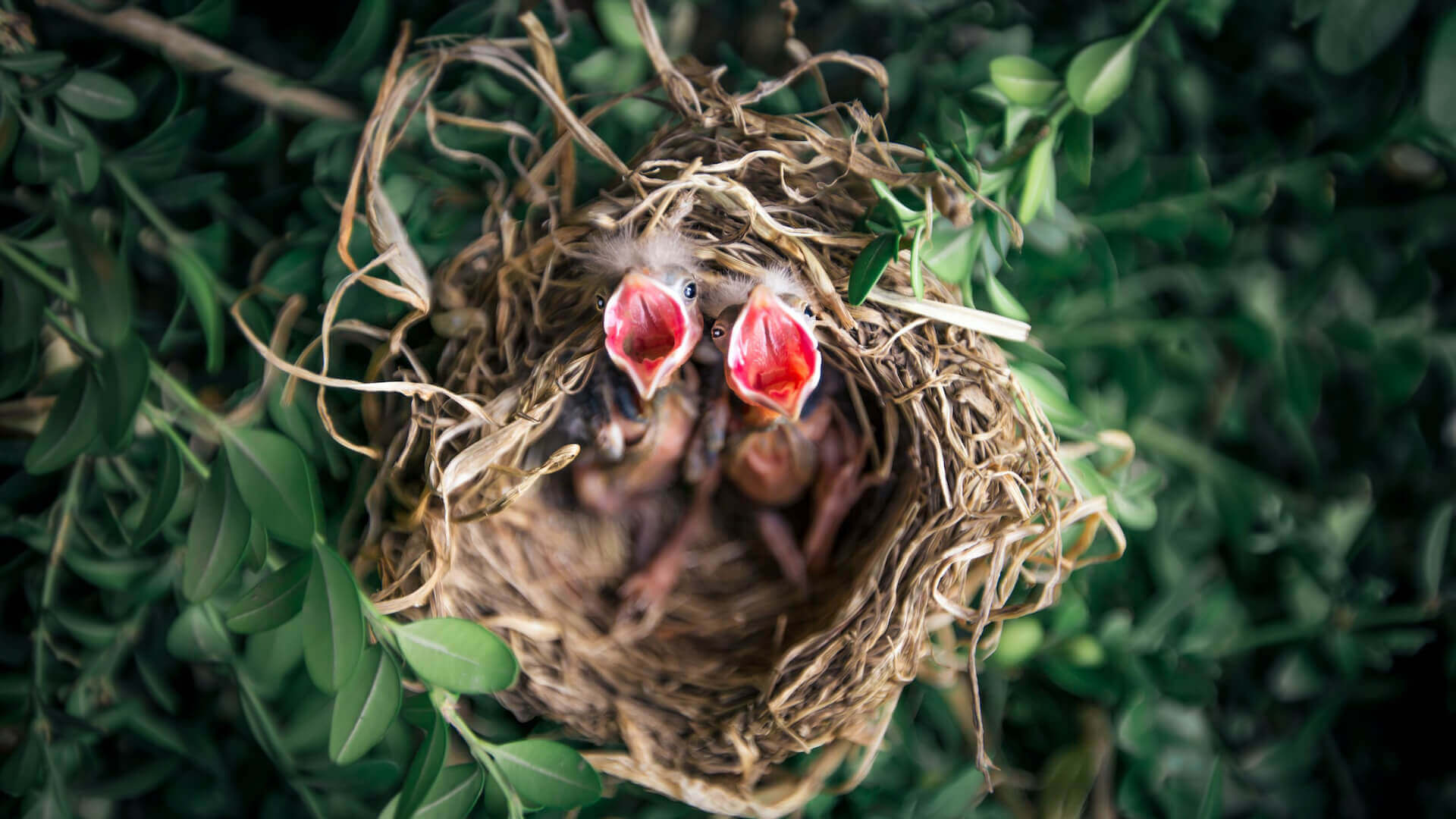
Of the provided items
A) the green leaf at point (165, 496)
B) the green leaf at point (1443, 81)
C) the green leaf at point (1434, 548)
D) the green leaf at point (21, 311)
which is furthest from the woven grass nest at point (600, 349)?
the green leaf at point (1434, 548)

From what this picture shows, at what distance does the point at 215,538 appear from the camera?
1.94 ft

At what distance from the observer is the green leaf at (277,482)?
563 millimetres

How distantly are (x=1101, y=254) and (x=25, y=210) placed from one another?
3.44 ft

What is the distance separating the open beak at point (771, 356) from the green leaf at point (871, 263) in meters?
0.08

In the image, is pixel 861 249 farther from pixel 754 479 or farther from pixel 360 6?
pixel 360 6

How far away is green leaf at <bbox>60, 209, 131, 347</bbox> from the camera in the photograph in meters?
0.50

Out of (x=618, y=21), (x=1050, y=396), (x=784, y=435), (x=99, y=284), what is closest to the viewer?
(x=99, y=284)

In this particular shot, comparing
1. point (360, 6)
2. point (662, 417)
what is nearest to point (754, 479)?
point (662, 417)

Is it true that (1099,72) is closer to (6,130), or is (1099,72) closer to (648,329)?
(648,329)

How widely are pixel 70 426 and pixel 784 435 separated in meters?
0.68

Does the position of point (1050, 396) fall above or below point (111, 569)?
above

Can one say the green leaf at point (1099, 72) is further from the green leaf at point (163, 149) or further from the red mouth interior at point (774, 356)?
the green leaf at point (163, 149)

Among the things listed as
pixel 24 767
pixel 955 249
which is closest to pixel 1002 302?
pixel 955 249

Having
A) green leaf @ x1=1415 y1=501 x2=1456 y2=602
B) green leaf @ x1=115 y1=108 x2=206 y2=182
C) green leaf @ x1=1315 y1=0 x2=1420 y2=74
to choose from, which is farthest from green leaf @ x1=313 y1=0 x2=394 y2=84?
green leaf @ x1=1415 y1=501 x2=1456 y2=602
